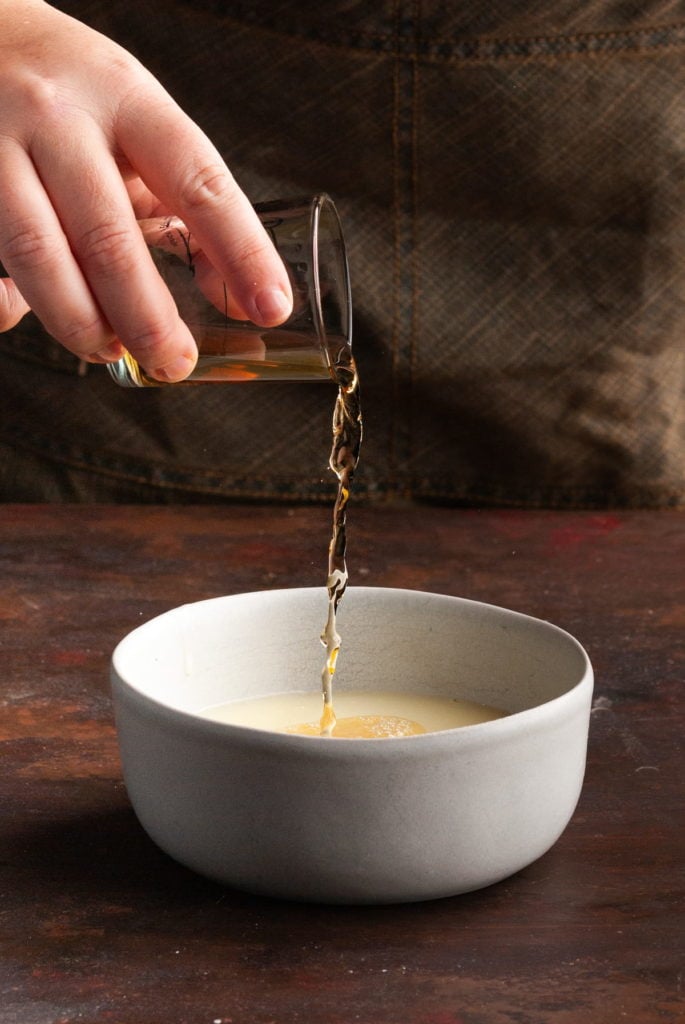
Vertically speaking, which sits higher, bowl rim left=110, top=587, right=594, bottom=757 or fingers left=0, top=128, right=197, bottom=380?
fingers left=0, top=128, right=197, bottom=380

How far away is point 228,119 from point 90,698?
68cm

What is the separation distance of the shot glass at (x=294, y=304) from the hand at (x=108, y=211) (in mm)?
17

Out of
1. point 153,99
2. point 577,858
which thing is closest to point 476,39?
point 153,99

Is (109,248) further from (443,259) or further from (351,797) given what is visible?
(443,259)

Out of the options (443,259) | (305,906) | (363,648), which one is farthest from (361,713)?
(443,259)

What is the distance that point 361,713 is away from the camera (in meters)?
0.73

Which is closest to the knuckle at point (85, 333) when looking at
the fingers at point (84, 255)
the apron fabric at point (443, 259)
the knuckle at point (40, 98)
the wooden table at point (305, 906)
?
the fingers at point (84, 255)

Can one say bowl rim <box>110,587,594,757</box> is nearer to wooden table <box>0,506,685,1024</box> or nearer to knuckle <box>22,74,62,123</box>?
wooden table <box>0,506,685,1024</box>

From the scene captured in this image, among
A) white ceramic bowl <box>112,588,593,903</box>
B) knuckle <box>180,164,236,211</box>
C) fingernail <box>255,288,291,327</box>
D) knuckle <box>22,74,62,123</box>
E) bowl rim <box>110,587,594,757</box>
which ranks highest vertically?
knuckle <box>22,74,62,123</box>

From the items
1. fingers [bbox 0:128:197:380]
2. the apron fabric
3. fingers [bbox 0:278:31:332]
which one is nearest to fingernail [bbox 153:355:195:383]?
fingers [bbox 0:128:197:380]

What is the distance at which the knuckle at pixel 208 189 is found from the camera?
0.63 meters

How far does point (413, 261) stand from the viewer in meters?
1.29

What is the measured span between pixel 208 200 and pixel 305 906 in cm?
32

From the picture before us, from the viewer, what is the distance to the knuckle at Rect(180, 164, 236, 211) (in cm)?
63
